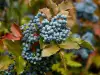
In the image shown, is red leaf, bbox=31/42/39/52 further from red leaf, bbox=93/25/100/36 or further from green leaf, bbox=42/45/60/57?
red leaf, bbox=93/25/100/36

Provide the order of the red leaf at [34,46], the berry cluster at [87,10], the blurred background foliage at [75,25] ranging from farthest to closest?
the berry cluster at [87,10], the blurred background foliage at [75,25], the red leaf at [34,46]

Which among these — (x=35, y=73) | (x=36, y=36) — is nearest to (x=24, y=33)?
(x=36, y=36)

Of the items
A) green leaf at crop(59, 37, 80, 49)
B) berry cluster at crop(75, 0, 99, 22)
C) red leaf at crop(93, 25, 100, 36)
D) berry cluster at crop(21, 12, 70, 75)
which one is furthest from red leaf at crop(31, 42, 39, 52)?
red leaf at crop(93, 25, 100, 36)

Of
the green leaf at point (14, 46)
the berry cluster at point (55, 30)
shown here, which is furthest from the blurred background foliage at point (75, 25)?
the green leaf at point (14, 46)

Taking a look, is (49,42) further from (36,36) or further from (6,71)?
(6,71)

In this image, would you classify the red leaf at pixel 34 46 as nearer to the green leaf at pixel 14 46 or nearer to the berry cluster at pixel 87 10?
the green leaf at pixel 14 46

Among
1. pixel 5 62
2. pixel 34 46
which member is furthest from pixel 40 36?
pixel 5 62
